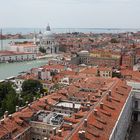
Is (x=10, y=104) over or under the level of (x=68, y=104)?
under

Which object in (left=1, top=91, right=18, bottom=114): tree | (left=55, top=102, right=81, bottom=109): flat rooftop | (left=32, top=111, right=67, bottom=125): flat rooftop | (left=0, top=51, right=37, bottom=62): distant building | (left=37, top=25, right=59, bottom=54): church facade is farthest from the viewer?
(left=37, top=25, right=59, bottom=54): church facade

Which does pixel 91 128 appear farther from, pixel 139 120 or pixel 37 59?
pixel 37 59

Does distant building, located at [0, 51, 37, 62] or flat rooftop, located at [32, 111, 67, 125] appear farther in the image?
distant building, located at [0, 51, 37, 62]

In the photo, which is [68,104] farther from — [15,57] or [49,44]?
[49,44]

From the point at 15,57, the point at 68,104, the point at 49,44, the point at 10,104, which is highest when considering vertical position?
the point at 68,104

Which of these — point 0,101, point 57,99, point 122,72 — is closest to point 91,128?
point 57,99

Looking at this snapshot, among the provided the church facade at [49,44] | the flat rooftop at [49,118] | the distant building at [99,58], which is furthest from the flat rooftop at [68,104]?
the church facade at [49,44]

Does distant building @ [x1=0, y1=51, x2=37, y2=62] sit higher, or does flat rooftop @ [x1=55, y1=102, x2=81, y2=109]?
flat rooftop @ [x1=55, y1=102, x2=81, y2=109]

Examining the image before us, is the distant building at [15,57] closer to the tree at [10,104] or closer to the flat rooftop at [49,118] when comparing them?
the tree at [10,104]

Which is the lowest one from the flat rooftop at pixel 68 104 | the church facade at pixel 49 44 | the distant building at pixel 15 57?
the distant building at pixel 15 57

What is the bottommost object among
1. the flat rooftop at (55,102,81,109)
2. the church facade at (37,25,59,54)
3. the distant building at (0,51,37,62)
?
the distant building at (0,51,37,62)

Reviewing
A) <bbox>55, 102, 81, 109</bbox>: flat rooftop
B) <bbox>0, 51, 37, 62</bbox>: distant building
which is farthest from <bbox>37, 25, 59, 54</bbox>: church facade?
<bbox>55, 102, 81, 109</bbox>: flat rooftop

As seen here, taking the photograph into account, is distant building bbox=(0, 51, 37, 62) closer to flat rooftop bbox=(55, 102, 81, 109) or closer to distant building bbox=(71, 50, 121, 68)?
distant building bbox=(71, 50, 121, 68)

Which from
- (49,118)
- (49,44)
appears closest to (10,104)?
(49,118)
